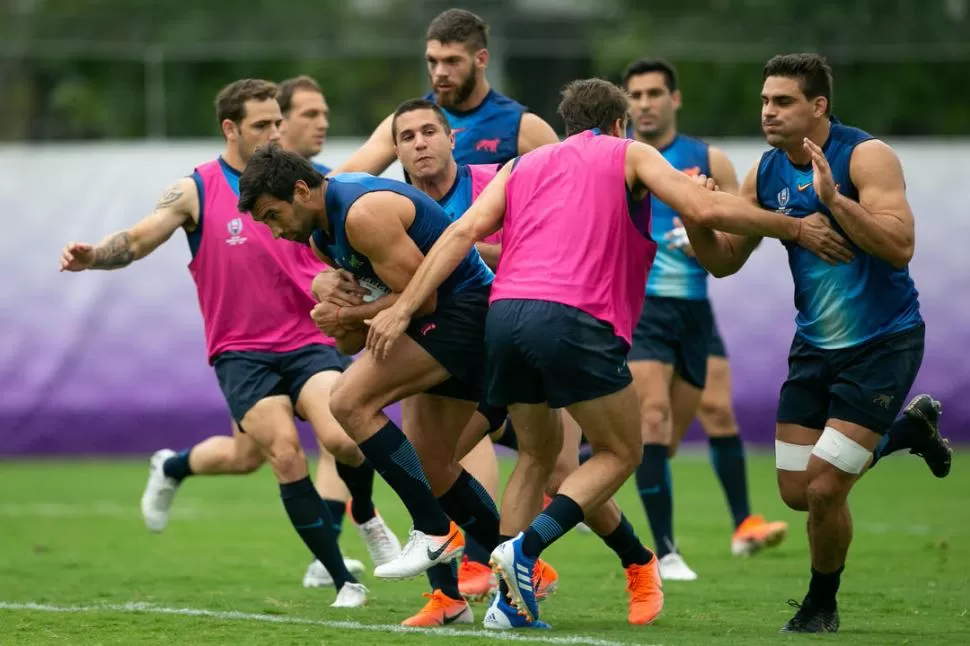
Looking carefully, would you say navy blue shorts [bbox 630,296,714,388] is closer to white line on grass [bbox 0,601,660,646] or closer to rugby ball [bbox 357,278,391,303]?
rugby ball [bbox 357,278,391,303]

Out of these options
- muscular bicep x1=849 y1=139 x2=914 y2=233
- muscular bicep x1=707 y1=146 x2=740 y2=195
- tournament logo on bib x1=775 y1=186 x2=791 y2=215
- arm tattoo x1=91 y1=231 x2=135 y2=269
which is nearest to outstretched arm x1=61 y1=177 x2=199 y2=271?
arm tattoo x1=91 y1=231 x2=135 y2=269

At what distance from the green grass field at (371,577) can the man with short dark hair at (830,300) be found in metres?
0.61

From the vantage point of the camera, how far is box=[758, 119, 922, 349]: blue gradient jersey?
21.9 ft

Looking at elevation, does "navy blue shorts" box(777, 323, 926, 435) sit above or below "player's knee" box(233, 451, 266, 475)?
above

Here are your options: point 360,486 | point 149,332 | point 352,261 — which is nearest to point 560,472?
point 360,486

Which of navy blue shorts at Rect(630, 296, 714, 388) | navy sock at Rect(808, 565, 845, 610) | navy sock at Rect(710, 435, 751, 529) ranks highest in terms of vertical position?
navy blue shorts at Rect(630, 296, 714, 388)

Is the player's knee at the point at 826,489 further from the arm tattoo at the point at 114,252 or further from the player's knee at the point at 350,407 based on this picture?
the arm tattoo at the point at 114,252

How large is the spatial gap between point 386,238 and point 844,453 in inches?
83.5

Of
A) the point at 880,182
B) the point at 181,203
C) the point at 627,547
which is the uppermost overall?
the point at 880,182

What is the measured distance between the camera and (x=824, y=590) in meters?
6.77

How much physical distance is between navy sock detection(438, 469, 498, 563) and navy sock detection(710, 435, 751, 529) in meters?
3.07

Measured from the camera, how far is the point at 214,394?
52.9 feet

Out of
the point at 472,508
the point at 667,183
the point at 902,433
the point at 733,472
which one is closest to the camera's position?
the point at 667,183

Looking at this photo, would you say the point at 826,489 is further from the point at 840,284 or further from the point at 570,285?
the point at 570,285
